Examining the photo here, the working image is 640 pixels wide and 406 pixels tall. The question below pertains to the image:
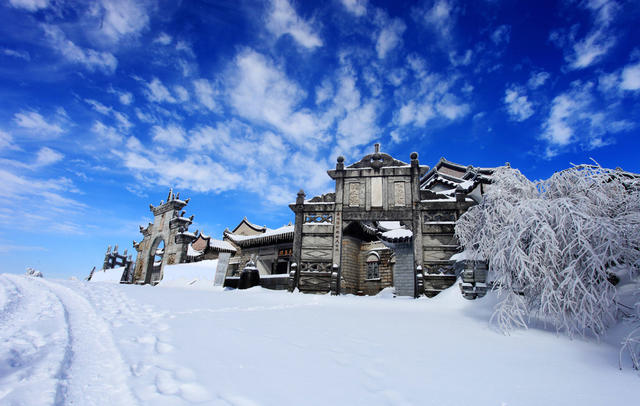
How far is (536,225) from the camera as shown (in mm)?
4250

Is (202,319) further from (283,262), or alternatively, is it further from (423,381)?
(283,262)

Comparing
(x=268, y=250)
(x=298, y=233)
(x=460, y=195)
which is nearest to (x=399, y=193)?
(x=460, y=195)

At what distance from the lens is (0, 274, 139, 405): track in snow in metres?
1.67

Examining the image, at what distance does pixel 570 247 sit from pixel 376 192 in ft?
23.8

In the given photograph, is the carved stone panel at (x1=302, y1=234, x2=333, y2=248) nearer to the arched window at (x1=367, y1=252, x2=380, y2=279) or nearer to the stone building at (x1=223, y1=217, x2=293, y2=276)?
the stone building at (x1=223, y1=217, x2=293, y2=276)

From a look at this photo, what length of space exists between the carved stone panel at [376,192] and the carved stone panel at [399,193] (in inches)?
21.3

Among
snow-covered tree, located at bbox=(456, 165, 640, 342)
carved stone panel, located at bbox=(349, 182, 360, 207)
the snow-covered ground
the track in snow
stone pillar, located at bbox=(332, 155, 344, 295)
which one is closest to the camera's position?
the track in snow

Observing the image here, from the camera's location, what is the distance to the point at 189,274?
54.0ft

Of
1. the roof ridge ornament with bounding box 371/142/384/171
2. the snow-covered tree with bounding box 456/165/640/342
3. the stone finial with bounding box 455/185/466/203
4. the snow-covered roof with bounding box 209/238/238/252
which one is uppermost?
the roof ridge ornament with bounding box 371/142/384/171

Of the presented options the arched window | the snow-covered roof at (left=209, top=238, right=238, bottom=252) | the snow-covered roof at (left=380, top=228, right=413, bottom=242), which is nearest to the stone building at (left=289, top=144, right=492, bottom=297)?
the snow-covered roof at (left=380, top=228, right=413, bottom=242)

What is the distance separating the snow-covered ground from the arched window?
15.5 metres

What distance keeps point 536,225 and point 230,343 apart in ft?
14.1

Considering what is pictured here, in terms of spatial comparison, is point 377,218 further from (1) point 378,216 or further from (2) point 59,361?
(2) point 59,361

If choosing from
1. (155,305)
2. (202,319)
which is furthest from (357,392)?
(155,305)
